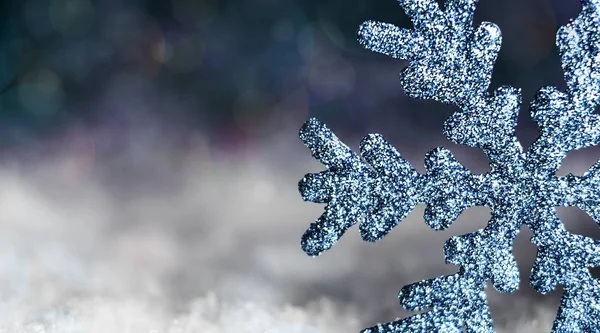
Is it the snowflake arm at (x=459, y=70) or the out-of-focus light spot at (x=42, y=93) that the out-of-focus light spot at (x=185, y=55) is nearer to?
the out-of-focus light spot at (x=42, y=93)

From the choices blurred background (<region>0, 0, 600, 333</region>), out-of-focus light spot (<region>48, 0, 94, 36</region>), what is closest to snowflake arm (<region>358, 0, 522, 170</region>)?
blurred background (<region>0, 0, 600, 333</region>)

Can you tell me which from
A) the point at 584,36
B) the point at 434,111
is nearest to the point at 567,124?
the point at 584,36

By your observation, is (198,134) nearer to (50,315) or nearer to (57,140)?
(57,140)

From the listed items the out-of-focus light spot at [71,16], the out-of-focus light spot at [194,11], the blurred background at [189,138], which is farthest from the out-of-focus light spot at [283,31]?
the out-of-focus light spot at [71,16]

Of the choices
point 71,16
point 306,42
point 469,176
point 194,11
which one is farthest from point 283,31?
point 469,176

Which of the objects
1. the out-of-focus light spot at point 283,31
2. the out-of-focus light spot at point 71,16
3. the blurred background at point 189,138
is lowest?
the blurred background at point 189,138

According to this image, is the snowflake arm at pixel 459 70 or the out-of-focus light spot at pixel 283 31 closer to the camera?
the snowflake arm at pixel 459 70
